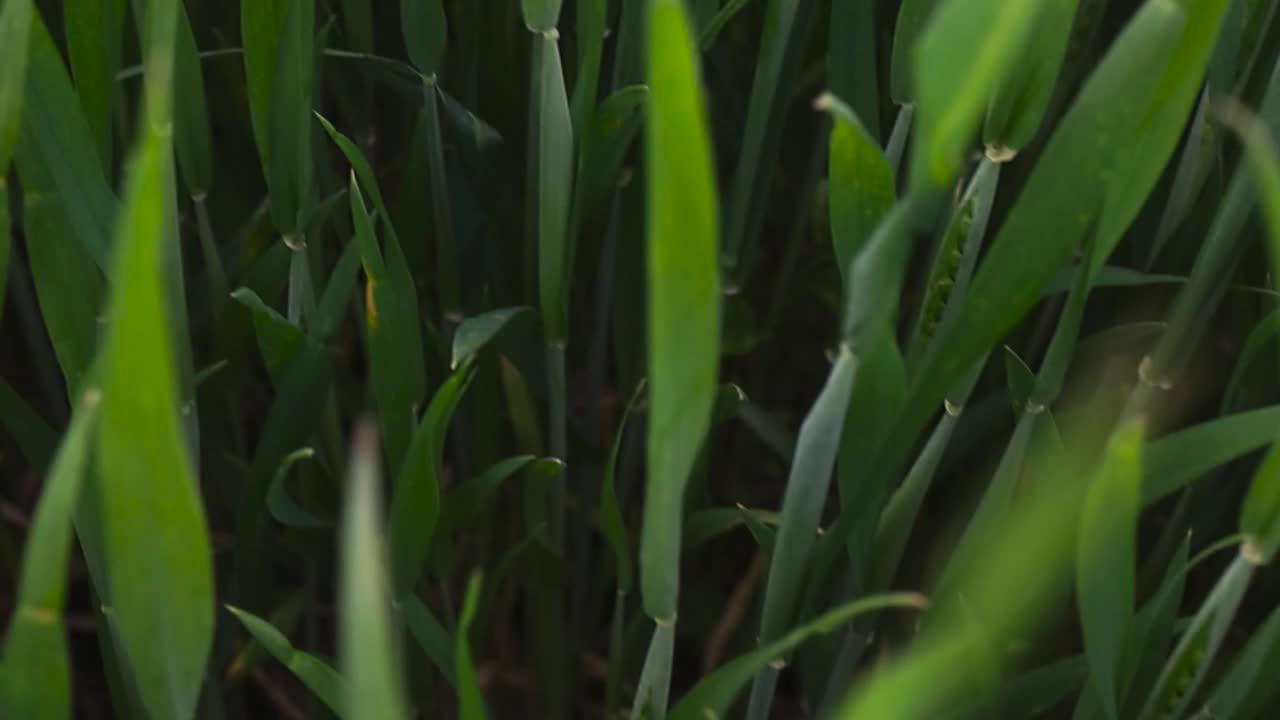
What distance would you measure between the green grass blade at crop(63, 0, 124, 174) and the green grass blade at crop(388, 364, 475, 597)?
4.9 inches

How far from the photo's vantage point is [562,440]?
21.2 inches

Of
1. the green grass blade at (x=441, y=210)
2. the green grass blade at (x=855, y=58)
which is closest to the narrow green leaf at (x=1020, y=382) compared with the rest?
the green grass blade at (x=855, y=58)

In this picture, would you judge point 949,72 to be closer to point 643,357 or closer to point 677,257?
point 677,257

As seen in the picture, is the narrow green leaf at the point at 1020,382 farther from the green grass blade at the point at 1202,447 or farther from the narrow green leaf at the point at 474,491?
the narrow green leaf at the point at 474,491

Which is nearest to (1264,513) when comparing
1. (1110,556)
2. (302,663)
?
(1110,556)

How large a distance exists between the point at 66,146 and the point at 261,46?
0.06m

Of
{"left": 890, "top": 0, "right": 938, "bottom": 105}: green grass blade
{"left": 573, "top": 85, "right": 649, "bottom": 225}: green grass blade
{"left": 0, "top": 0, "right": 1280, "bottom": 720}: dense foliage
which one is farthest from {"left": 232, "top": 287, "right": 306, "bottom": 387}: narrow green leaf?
{"left": 890, "top": 0, "right": 938, "bottom": 105}: green grass blade

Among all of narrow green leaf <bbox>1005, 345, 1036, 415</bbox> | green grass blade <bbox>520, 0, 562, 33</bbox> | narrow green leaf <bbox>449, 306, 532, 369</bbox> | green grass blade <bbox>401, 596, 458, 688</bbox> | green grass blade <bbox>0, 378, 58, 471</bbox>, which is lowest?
green grass blade <bbox>401, 596, 458, 688</bbox>

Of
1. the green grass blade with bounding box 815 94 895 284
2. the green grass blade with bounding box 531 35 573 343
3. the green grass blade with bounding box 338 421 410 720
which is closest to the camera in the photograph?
the green grass blade with bounding box 338 421 410 720

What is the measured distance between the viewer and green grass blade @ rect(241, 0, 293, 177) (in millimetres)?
399

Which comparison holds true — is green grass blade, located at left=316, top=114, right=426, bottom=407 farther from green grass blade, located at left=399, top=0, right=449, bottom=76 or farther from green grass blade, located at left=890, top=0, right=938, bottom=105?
green grass blade, located at left=890, top=0, right=938, bottom=105

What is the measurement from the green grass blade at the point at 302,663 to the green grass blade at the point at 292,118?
0.45 feet

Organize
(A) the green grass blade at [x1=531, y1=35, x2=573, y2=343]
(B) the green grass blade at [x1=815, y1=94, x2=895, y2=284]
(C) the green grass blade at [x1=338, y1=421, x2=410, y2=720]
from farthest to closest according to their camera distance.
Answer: (A) the green grass blade at [x1=531, y1=35, x2=573, y2=343]
(B) the green grass blade at [x1=815, y1=94, x2=895, y2=284]
(C) the green grass blade at [x1=338, y1=421, x2=410, y2=720]

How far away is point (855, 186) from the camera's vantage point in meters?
0.32
